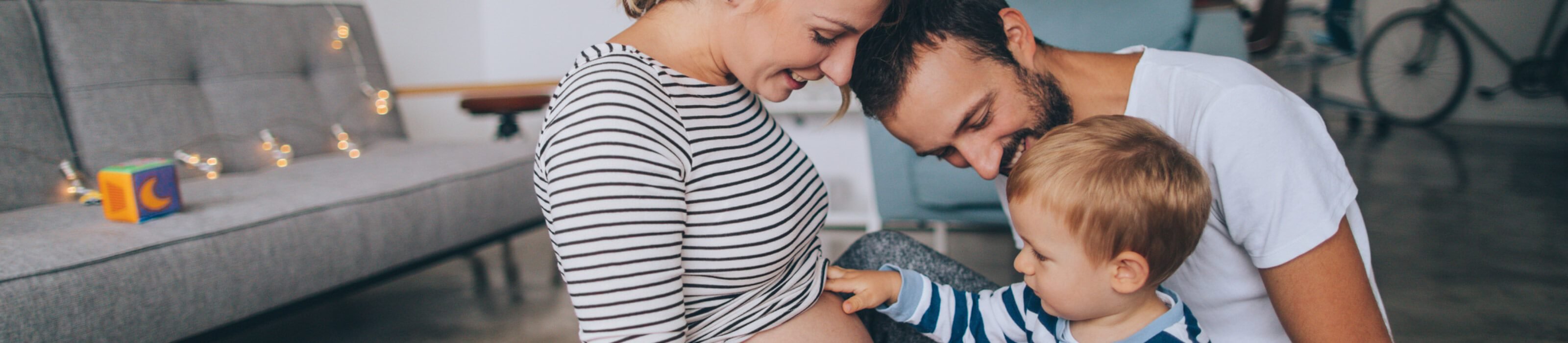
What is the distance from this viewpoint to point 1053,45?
175cm

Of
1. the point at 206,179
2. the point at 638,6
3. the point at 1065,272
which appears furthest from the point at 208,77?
the point at 1065,272

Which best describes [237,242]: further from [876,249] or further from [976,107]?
[976,107]

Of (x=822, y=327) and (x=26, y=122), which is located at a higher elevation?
(x=26, y=122)

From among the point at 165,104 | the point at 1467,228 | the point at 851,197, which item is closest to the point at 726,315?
the point at 165,104

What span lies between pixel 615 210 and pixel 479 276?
2043 mm

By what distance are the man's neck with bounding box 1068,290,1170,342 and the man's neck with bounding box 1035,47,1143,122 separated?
0.24 meters

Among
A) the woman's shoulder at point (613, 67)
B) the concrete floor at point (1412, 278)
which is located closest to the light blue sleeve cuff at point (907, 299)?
the woman's shoulder at point (613, 67)

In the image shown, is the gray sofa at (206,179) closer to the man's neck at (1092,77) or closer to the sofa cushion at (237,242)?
the sofa cushion at (237,242)

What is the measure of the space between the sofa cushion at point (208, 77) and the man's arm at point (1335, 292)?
6.98ft

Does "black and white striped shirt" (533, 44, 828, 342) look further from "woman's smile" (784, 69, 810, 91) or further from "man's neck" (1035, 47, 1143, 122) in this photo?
"man's neck" (1035, 47, 1143, 122)

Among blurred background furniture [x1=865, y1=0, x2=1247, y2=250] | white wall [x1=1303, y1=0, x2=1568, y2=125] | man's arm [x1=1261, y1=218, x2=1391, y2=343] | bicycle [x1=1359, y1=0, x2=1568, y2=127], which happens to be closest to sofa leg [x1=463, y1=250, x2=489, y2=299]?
blurred background furniture [x1=865, y1=0, x2=1247, y2=250]

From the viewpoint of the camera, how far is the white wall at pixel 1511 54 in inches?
196

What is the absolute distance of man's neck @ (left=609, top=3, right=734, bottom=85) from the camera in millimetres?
723

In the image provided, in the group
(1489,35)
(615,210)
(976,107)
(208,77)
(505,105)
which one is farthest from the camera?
(1489,35)
